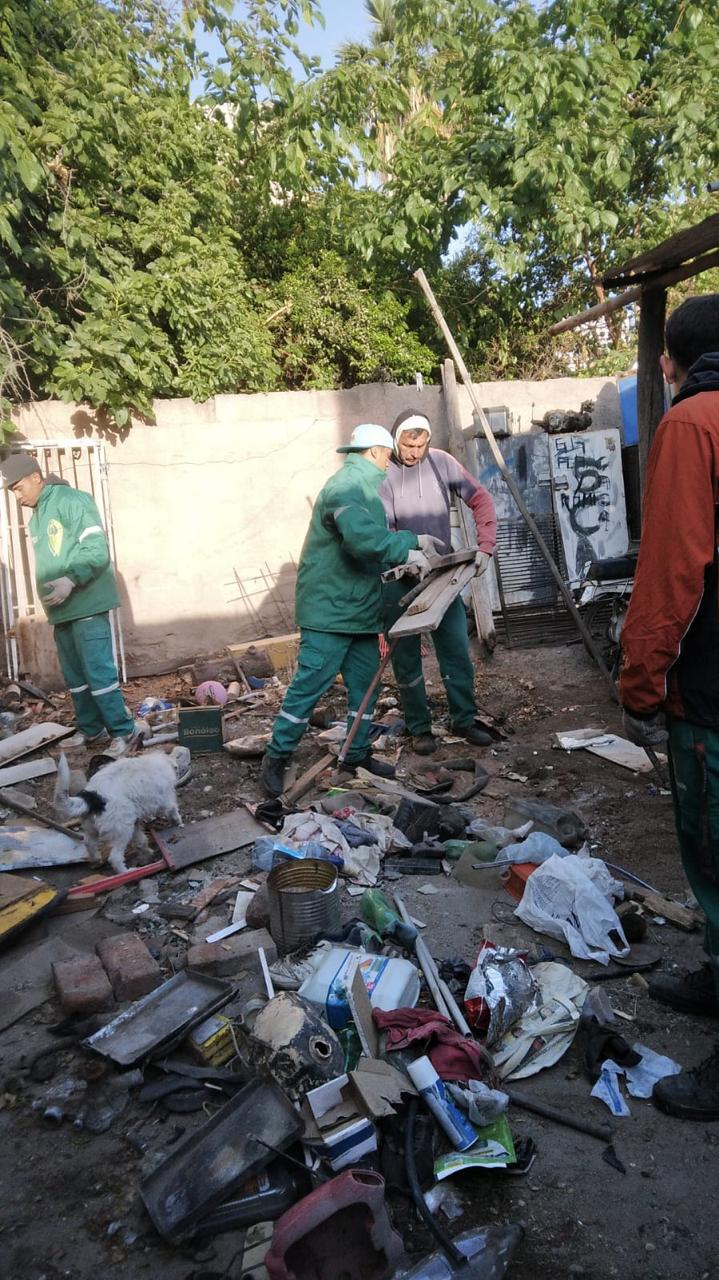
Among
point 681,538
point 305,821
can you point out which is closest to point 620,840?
point 305,821

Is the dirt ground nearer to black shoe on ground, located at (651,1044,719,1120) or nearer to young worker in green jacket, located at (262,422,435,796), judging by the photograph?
black shoe on ground, located at (651,1044,719,1120)

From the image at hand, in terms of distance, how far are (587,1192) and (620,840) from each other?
85.2 inches

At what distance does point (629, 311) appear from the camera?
443 inches

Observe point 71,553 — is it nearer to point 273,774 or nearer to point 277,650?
point 273,774

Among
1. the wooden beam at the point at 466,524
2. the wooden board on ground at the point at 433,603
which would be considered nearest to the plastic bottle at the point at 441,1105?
the wooden board on ground at the point at 433,603

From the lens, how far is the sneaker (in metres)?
6.09

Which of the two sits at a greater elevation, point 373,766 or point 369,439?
point 369,439

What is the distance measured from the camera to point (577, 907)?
3174mm

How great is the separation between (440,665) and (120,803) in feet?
7.85

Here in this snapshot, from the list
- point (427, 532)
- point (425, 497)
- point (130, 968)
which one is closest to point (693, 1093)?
point (130, 968)

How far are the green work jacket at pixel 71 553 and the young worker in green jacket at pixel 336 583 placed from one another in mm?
1631

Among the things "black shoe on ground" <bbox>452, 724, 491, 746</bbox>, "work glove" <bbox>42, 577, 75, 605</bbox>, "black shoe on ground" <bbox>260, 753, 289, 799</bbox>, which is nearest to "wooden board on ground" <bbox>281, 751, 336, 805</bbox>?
"black shoe on ground" <bbox>260, 753, 289, 799</bbox>

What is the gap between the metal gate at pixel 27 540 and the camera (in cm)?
730

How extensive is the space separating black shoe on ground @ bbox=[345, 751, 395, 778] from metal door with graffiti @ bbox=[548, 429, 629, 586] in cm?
364
